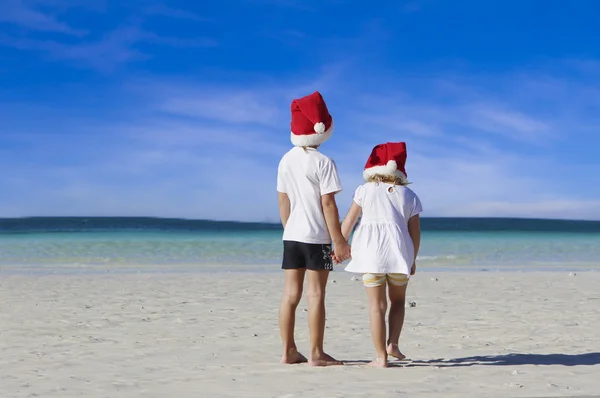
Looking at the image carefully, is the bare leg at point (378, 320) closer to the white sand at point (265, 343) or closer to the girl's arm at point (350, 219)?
the white sand at point (265, 343)

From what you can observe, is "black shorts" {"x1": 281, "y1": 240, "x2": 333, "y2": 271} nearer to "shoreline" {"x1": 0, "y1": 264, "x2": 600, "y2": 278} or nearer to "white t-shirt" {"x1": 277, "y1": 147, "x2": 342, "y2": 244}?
"white t-shirt" {"x1": 277, "y1": 147, "x2": 342, "y2": 244}

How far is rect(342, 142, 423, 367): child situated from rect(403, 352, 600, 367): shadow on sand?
1.19 ft

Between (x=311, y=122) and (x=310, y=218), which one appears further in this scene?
(x=311, y=122)

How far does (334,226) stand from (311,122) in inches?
32.9

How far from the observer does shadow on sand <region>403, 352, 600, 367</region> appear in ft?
18.1

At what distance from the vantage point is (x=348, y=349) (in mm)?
6312

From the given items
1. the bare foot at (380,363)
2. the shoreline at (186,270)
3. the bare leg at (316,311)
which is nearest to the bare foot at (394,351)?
the bare foot at (380,363)

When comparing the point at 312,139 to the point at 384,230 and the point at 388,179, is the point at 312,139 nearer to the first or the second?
the point at 388,179

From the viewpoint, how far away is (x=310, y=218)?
5250mm

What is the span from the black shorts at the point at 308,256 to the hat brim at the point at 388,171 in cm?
70

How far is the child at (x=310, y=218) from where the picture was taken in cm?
520

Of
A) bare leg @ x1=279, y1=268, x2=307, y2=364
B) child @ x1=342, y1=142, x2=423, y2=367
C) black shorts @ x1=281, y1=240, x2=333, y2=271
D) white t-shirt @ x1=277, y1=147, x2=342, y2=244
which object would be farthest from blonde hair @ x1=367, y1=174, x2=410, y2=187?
bare leg @ x1=279, y1=268, x2=307, y2=364

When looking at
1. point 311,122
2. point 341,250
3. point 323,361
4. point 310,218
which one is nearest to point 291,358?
point 323,361

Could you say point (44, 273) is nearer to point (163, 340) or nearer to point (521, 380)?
point (163, 340)
